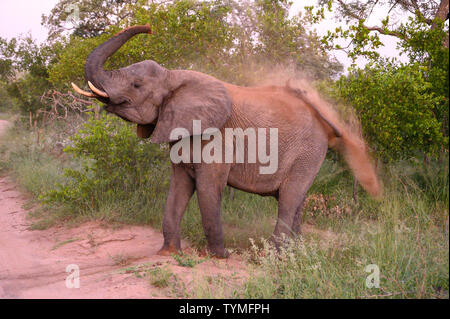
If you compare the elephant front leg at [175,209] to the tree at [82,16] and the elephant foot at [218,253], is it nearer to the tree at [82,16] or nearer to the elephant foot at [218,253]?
the elephant foot at [218,253]

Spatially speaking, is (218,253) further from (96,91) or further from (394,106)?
(394,106)

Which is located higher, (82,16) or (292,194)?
(82,16)

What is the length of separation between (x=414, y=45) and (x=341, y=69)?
11.3m

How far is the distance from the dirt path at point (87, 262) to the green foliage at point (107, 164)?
0.54m

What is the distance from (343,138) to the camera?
573 centimetres

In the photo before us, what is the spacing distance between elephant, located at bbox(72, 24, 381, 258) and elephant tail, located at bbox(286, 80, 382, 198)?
0.01m

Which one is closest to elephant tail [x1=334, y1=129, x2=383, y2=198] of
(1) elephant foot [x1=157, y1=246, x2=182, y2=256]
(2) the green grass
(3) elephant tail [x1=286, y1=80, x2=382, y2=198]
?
(3) elephant tail [x1=286, y1=80, x2=382, y2=198]

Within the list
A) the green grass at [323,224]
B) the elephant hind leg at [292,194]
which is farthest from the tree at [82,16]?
the elephant hind leg at [292,194]

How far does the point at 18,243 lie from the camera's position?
6.23m

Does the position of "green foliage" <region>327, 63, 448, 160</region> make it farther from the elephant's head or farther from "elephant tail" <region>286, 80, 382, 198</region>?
the elephant's head

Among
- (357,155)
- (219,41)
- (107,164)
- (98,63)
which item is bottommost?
(107,164)

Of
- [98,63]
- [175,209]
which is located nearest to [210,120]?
[175,209]

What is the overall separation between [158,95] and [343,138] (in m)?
2.44
